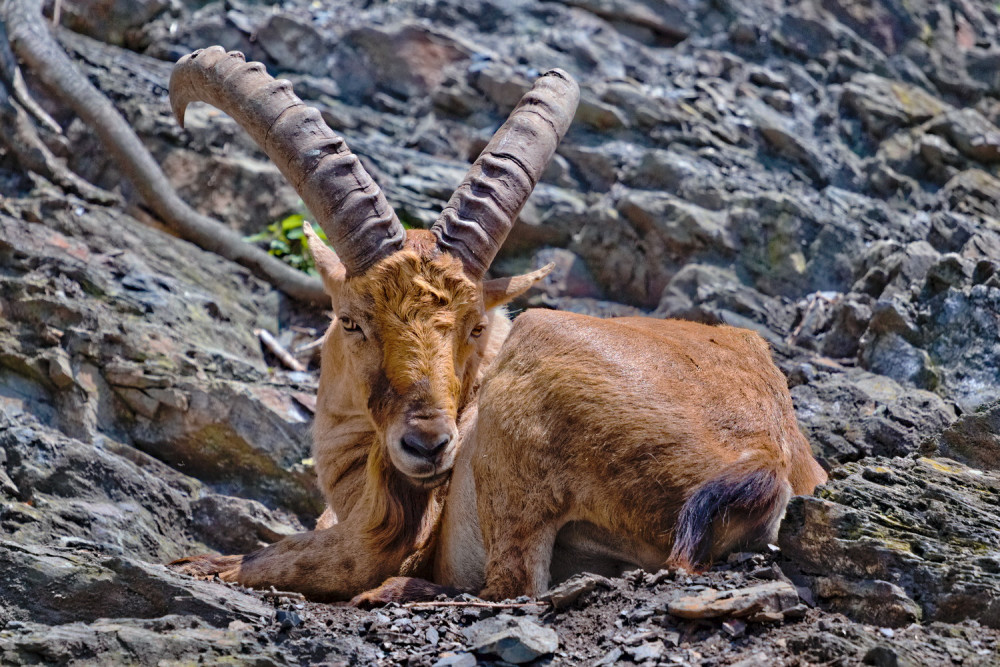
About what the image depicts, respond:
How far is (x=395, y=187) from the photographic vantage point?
13258 millimetres

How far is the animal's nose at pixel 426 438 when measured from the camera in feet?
20.8

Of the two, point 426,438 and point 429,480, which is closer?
point 426,438

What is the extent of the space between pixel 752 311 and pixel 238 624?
24.2 feet

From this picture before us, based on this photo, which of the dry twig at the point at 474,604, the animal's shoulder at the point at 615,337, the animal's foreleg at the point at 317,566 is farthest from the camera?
the animal's foreleg at the point at 317,566

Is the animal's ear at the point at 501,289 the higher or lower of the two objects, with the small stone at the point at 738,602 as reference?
higher

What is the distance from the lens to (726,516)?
17.7 feet

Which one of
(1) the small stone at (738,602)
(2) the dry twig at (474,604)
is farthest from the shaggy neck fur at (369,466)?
(1) the small stone at (738,602)

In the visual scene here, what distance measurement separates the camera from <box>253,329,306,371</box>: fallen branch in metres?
11.1

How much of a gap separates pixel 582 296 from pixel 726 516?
7.56 m

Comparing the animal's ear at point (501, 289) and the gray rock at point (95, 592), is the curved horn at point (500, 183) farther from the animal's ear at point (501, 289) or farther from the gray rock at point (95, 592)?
the gray rock at point (95, 592)

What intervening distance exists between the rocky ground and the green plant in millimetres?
351

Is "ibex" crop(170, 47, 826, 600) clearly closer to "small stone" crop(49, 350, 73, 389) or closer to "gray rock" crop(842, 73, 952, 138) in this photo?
"small stone" crop(49, 350, 73, 389)

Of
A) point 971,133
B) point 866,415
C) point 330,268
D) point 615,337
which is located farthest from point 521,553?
point 971,133

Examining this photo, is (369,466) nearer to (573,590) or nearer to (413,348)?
(413,348)
